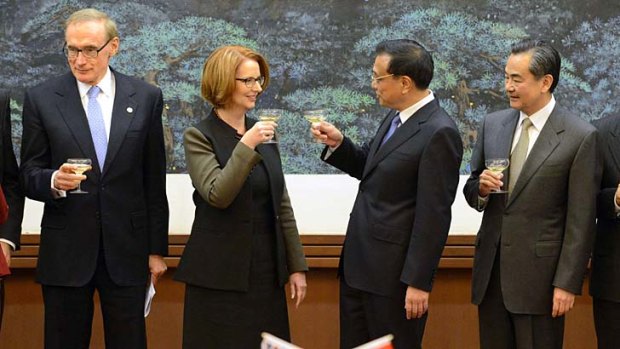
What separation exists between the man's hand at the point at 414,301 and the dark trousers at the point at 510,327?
337mm

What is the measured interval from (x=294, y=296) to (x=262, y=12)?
1.88 m

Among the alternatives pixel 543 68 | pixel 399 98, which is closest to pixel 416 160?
pixel 399 98

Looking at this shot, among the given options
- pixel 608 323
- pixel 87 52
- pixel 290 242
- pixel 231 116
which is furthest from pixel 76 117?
pixel 608 323

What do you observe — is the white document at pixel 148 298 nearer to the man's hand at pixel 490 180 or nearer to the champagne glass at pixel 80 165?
the champagne glass at pixel 80 165

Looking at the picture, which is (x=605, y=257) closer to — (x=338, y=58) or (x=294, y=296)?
(x=294, y=296)

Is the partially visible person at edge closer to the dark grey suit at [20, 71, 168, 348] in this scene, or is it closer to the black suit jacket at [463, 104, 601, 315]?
the dark grey suit at [20, 71, 168, 348]

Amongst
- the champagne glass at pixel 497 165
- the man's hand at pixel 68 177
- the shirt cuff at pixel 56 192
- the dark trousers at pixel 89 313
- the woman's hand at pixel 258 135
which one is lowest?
the dark trousers at pixel 89 313

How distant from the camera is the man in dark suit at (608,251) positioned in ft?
14.2

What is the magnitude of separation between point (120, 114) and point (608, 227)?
2176 mm

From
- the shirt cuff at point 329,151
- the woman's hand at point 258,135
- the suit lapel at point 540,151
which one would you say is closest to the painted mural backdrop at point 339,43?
the shirt cuff at point 329,151

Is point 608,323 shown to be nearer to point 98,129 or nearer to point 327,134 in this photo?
point 327,134

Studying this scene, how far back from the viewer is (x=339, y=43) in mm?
5641

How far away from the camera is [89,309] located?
171 inches

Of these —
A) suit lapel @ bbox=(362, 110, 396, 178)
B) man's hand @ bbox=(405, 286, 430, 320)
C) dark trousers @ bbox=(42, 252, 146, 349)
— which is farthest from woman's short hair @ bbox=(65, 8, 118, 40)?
man's hand @ bbox=(405, 286, 430, 320)
